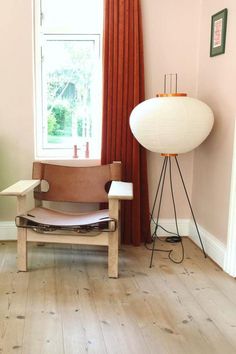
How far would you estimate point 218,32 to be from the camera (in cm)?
262

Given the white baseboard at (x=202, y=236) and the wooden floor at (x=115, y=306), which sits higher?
the white baseboard at (x=202, y=236)

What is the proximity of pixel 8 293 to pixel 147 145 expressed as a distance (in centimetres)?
131

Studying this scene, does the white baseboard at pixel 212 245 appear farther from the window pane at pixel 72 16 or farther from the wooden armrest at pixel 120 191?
the window pane at pixel 72 16

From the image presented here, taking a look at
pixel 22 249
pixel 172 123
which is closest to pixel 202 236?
pixel 172 123

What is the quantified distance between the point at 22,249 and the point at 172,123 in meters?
1.31

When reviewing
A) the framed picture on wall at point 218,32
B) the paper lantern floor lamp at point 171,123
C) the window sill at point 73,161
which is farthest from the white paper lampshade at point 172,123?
the window sill at point 73,161

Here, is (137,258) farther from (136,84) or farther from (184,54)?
(184,54)

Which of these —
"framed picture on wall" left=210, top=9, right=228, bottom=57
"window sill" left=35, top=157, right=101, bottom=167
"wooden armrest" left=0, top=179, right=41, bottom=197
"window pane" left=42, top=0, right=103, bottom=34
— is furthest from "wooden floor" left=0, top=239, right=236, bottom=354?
"window pane" left=42, top=0, right=103, bottom=34

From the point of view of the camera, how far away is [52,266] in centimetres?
261

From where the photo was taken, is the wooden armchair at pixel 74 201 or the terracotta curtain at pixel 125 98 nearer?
the wooden armchair at pixel 74 201

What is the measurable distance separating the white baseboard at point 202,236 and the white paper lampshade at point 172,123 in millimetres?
754

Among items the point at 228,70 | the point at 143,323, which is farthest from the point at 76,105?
the point at 143,323

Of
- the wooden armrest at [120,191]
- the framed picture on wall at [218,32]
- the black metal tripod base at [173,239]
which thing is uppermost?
the framed picture on wall at [218,32]

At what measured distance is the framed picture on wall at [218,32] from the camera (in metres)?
2.54
